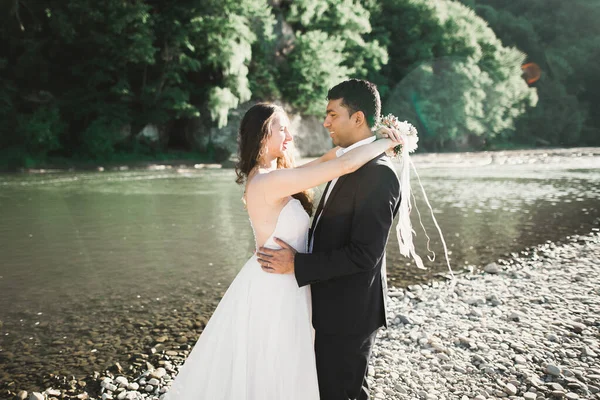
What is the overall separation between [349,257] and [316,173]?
0.49 metres

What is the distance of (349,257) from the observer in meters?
2.65

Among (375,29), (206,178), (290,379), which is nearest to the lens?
(290,379)

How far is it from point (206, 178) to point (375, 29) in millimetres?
31555

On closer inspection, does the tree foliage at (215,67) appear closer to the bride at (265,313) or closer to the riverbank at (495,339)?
the riverbank at (495,339)

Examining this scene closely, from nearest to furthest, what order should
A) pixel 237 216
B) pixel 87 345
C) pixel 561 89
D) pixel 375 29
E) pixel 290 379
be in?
1. pixel 290 379
2. pixel 87 345
3. pixel 237 216
4. pixel 375 29
5. pixel 561 89

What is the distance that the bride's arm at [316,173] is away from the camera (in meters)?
2.71

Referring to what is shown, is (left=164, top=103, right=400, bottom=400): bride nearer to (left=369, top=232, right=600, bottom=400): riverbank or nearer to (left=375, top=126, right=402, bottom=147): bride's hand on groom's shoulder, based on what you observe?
(left=375, top=126, right=402, bottom=147): bride's hand on groom's shoulder

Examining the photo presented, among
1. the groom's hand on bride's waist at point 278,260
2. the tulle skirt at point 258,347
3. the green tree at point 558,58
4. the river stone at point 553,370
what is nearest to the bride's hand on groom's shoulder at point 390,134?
the groom's hand on bride's waist at point 278,260

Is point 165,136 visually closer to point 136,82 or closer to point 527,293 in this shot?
point 136,82

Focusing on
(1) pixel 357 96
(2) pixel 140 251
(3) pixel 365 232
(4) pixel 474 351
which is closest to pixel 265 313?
(3) pixel 365 232

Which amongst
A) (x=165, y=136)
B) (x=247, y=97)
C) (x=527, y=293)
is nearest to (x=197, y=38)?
(x=247, y=97)

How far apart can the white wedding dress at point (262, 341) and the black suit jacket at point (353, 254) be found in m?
0.14

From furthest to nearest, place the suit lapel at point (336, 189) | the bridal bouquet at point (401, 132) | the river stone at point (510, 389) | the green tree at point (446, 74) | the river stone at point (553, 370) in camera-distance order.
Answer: the green tree at point (446, 74) → the river stone at point (553, 370) → the river stone at point (510, 389) → the bridal bouquet at point (401, 132) → the suit lapel at point (336, 189)

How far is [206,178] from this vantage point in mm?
25344
